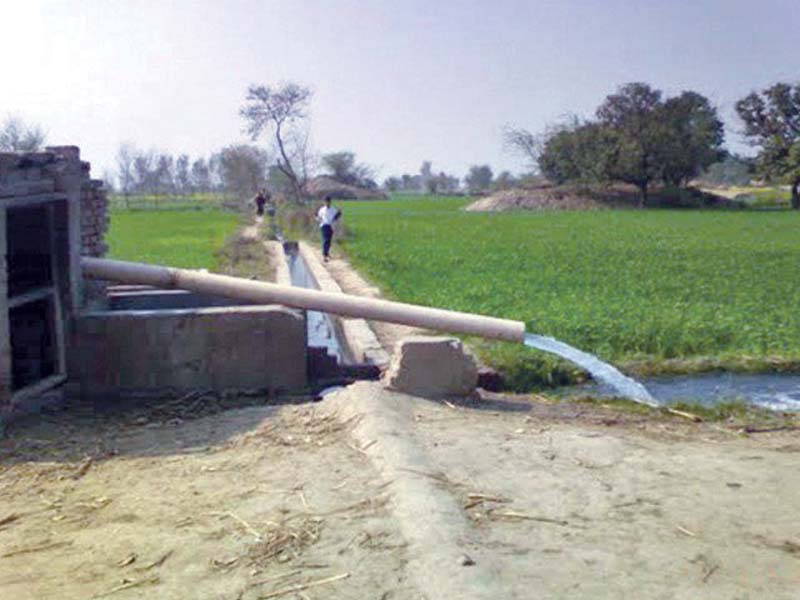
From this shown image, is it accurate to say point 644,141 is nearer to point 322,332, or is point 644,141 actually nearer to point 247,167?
point 247,167

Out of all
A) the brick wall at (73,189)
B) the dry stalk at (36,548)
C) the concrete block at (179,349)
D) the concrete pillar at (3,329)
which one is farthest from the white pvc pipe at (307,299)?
the dry stalk at (36,548)

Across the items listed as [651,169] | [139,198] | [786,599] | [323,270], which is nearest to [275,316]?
[786,599]

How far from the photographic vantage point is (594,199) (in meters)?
69.8

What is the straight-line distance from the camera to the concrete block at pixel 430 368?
28.0ft

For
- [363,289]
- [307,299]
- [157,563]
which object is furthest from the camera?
[363,289]

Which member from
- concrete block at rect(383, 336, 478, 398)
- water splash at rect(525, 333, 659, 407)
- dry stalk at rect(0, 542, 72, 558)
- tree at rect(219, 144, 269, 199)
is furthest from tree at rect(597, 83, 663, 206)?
dry stalk at rect(0, 542, 72, 558)

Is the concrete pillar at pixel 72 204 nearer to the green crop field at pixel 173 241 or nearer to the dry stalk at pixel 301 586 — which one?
the dry stalk at pixel 301 586

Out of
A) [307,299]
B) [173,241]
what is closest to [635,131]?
[173,241]

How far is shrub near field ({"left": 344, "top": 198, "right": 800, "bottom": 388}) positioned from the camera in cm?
1187

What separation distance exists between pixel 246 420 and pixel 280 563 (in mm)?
3160

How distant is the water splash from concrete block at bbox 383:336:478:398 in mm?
1926

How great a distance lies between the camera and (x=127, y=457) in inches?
280

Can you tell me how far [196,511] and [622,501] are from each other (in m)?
2.46

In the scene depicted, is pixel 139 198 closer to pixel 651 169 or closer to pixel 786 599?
pixel 651 169
